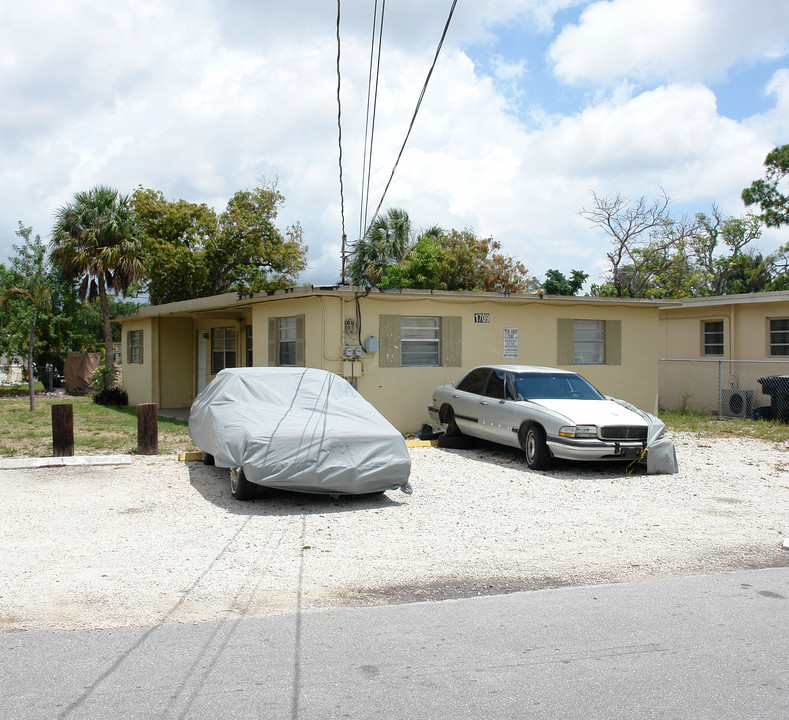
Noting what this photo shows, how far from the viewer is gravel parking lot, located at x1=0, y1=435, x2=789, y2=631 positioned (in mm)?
5426

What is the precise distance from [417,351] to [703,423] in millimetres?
7154

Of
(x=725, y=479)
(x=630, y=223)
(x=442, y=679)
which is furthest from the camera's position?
(x=630, y=223)

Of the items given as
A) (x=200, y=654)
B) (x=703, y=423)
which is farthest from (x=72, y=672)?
(x=703, y=423)

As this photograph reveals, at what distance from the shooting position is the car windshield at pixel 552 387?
11.8 meters

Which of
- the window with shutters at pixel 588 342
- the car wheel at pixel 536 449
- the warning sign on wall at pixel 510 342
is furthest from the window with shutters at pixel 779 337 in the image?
the car wheel at pixel 536 449

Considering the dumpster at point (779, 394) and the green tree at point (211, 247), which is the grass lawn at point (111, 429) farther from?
the green tree at point (211, 247)

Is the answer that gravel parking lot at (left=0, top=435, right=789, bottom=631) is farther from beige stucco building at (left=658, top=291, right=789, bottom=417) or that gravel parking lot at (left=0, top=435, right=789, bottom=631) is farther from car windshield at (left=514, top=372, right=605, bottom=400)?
beige stucco building at (left=658, top=291, right=789, bottom=417)

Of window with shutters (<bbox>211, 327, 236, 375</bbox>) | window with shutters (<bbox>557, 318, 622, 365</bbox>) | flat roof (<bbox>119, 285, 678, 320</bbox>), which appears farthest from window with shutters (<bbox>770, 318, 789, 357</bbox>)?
window with shutters (<bbox>211, 327, 236, 375</bbox>)

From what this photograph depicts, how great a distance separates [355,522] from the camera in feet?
25.2

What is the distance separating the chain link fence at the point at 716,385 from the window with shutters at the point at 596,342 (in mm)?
3279

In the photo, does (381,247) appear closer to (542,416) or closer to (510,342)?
(510,342)

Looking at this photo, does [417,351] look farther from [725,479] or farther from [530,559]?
[530,559]

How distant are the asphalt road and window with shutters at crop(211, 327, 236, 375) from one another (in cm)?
1497

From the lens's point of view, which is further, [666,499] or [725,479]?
[725,479]
